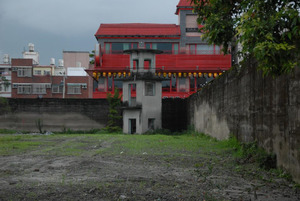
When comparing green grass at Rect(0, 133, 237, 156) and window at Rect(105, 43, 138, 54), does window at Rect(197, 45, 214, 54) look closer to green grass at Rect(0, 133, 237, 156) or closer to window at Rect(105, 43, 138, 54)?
window at Rect(105, 43, 138, 54)

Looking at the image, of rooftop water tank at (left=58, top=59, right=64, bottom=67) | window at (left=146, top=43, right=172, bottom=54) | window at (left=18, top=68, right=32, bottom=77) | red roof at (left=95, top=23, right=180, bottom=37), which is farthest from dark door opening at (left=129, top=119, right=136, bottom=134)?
rooftop water tank at (left=58, top=59, right=64, bottom=67)

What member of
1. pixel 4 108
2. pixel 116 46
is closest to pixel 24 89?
pixel 116 46

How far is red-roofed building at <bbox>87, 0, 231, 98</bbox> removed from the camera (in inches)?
1571

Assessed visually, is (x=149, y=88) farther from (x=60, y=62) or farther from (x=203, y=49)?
(x=60, y=62)

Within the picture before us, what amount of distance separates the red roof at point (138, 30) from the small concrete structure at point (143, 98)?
15.6m

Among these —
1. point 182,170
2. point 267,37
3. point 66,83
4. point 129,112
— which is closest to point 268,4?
point 267,37

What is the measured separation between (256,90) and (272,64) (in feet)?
19.0

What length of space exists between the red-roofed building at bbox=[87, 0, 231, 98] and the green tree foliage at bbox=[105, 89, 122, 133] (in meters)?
9.34

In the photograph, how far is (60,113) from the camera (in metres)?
30.8

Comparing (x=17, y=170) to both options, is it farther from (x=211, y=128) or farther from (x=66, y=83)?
(x=66, y=83)

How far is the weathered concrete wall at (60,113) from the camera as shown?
3066 centimetres

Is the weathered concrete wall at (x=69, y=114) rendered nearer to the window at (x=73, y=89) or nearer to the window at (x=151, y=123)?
the window at (x=151, y=123)

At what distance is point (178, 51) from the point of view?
43250 millimetres

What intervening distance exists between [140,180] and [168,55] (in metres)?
34.2
